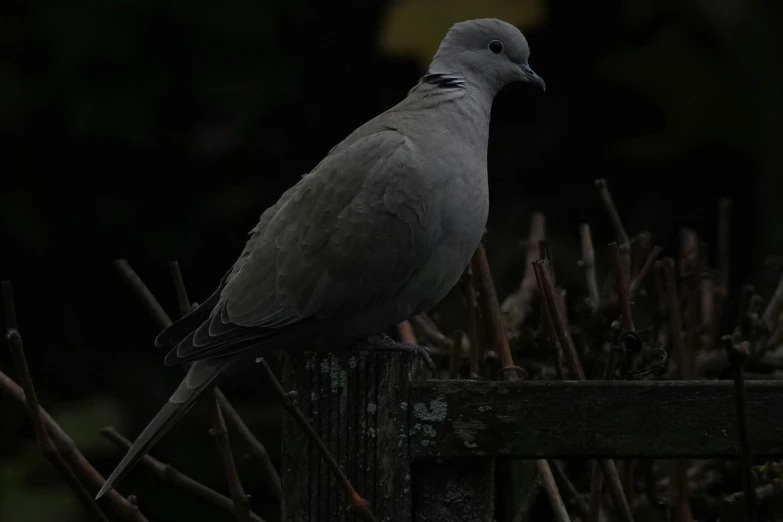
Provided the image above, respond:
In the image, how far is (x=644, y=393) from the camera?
1.63m

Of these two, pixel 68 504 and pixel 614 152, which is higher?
pixel 614 152

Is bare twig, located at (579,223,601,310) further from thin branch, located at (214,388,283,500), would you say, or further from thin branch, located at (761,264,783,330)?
thin branch, located at (214,388,283,500)

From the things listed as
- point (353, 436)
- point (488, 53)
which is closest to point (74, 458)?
point (353, 436)

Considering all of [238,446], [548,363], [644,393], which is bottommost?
[238,446]

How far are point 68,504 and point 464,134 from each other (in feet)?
5.96

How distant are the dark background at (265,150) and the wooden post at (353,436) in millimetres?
2490

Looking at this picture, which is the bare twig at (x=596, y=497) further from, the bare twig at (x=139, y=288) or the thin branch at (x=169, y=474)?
the bare twig at (x=139, y=288)

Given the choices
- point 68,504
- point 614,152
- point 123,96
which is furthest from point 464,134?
point 614,152

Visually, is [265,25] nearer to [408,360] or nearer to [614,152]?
[614,152]

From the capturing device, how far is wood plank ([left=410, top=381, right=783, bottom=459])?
1.61 meters

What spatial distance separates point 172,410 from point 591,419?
73 cm

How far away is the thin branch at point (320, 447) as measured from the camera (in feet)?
4.64

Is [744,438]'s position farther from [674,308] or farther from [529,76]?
[529,76]

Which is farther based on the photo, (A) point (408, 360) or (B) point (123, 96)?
(B) point (123, 96)
